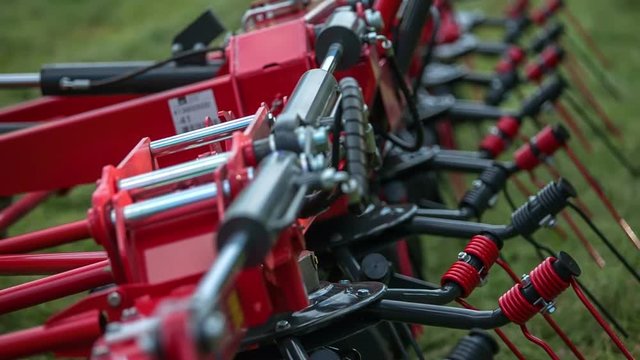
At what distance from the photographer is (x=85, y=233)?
2104 mm

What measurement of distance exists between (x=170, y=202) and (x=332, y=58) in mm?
794

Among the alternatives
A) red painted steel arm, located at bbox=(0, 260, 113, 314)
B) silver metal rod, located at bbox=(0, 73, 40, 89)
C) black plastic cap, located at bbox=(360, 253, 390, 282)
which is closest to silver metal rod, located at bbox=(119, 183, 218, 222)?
red painted steel arm, located at bbox=(0, 260, 113, 314)

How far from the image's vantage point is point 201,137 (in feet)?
6.26

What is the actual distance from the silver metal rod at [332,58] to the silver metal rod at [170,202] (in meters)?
0.62

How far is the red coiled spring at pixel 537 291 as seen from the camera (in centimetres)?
185

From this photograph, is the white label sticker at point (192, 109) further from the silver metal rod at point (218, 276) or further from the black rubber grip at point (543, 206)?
the silver metal rod at point (218, 276)

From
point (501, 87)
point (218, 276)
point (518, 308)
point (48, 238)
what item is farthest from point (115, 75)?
point (501, 87)

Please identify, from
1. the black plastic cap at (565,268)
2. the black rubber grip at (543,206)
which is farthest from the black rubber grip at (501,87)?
the black plastic cap at (565,268)

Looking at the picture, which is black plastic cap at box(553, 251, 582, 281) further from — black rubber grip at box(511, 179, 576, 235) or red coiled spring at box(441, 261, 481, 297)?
black rubber grip at box(511, 179, 576, 235)

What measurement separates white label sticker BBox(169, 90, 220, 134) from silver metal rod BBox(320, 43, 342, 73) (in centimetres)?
36

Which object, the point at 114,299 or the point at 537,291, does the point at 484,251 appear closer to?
the point at 537,291

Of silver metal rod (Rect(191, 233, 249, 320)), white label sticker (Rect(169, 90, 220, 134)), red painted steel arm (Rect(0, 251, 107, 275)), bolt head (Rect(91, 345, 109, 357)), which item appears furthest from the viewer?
white label sticker (Rect(169, 90, 220, 134))

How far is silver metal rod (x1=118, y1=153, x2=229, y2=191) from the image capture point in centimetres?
164

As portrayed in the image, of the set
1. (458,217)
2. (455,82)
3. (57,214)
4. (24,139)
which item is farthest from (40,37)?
(458,217)
